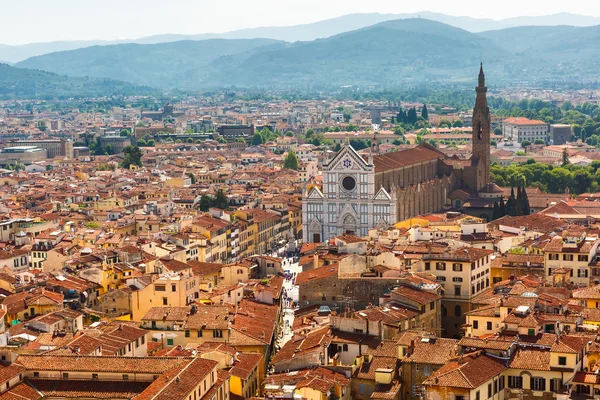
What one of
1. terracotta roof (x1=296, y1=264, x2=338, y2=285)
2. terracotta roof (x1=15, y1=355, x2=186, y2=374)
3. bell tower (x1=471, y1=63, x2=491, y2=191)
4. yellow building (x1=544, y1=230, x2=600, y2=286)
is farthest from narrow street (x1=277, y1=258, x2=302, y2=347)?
bell tower (x1=471, y1=63, x2=491, y2=191)

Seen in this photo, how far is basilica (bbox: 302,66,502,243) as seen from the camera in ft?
249

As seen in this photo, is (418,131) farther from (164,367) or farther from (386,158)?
(164,367)

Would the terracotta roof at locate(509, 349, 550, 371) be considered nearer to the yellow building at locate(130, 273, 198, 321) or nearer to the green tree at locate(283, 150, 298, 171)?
the yellow building at locate(130, 273, 198, 321)

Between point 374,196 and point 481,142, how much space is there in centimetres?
2174

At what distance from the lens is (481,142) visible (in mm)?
95312

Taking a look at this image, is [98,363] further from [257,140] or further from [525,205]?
[257,140]

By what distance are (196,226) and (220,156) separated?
82.4 metres

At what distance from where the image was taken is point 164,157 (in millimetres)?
142750

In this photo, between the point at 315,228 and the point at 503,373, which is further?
the point at 315,228

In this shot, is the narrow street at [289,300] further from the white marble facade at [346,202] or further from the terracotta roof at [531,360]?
the terracotta roof at [531,360]

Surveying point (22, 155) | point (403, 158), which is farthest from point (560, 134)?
point (403, 158)

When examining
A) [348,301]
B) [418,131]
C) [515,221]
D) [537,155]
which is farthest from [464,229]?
[418,131]

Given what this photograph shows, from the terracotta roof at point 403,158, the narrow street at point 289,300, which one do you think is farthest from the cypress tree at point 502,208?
the narrow street at point 289,300

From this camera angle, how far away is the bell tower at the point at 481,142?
93.3 metres
